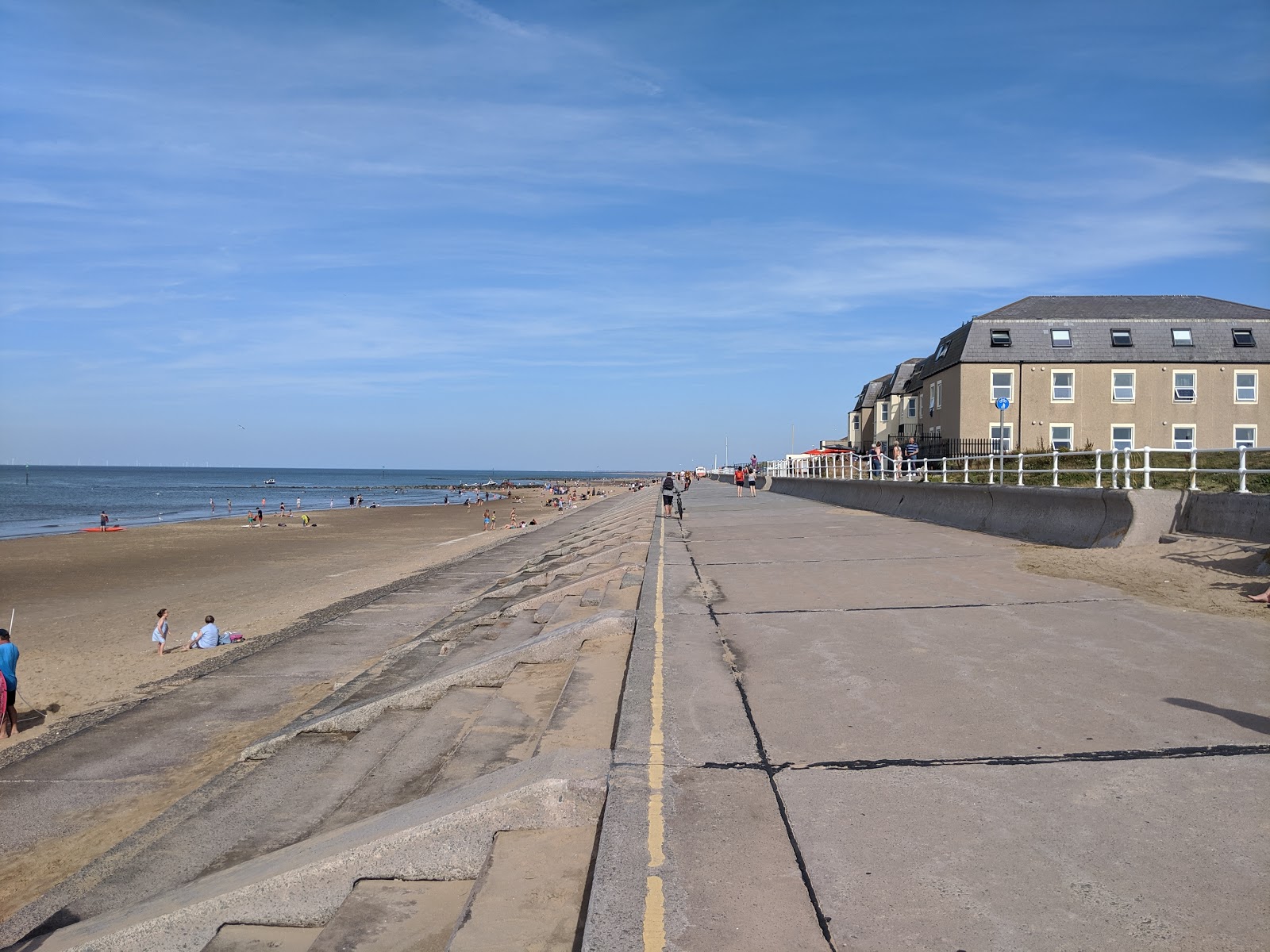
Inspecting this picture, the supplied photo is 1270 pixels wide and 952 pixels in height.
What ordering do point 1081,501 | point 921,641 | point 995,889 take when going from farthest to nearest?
1. point 1081,501
2. point 921,641
3. point 995,889

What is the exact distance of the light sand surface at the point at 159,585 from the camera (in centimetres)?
1389

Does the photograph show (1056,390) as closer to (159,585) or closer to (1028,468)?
(1028,468)

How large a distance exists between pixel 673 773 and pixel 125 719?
26.9 ft

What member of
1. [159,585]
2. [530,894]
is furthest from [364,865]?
[159,585]

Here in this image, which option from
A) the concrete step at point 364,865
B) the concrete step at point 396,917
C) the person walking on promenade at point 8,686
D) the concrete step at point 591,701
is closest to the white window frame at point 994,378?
the concrete step at point 591,701

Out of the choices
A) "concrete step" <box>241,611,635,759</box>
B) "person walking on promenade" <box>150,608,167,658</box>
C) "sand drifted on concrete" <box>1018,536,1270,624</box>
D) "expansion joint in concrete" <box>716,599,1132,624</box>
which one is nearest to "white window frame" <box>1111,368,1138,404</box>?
"sand drifted on concrete" <box>1018,536,1270,624</box>

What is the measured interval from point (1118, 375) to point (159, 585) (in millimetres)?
38359

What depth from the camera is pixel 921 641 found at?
7.76 m

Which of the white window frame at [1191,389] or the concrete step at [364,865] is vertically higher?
the white window frame at [1191,389]

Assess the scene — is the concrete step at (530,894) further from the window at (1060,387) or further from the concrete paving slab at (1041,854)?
the window at (1060,387)

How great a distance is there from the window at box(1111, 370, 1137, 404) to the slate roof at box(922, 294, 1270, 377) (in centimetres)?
56

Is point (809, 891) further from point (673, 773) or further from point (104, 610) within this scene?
point (104, 610)

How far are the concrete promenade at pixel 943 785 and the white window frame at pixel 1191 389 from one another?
36868mm

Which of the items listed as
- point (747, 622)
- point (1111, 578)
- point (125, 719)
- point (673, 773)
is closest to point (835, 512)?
point (1111, 578)
